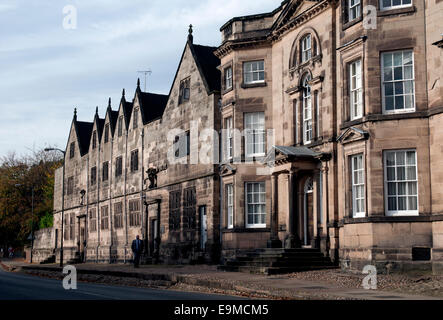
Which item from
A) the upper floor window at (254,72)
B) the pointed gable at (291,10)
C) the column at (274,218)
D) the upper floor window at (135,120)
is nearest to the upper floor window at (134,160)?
the upper floor window at (135,120)

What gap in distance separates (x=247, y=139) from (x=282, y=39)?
483cm

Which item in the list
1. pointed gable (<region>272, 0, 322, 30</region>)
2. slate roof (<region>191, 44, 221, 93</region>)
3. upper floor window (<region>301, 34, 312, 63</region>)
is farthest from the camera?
slate roof (<region>191, 44, 221, 93</region>)

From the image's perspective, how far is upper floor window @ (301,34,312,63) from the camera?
27430mm

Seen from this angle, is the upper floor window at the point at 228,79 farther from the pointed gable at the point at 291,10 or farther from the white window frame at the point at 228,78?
the pointed gable at the point at 291,10

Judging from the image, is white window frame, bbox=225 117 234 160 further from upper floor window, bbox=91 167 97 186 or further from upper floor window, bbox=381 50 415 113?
upper floor window, bbox=91 167 97 186

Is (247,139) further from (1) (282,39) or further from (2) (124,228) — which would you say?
(2) (124,228)

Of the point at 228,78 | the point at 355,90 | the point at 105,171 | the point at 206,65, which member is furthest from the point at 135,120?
the point at 355,90

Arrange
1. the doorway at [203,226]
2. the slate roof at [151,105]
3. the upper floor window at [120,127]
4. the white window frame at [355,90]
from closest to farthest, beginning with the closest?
the white window frame at [355,90], the doorway at [203,226], the slate roof at [151,105], the upper floor window at [120,127]

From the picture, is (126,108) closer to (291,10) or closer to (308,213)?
(291,10)

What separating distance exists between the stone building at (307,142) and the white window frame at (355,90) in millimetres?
54

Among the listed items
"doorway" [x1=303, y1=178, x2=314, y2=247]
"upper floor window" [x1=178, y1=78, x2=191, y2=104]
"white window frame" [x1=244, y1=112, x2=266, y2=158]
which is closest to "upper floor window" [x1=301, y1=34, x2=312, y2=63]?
"white window frame" [x1=244, y1=112, x2=266, y2=158]

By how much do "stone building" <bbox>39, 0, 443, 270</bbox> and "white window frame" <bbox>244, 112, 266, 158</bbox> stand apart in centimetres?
5

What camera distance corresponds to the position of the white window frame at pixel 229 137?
31.2 m
